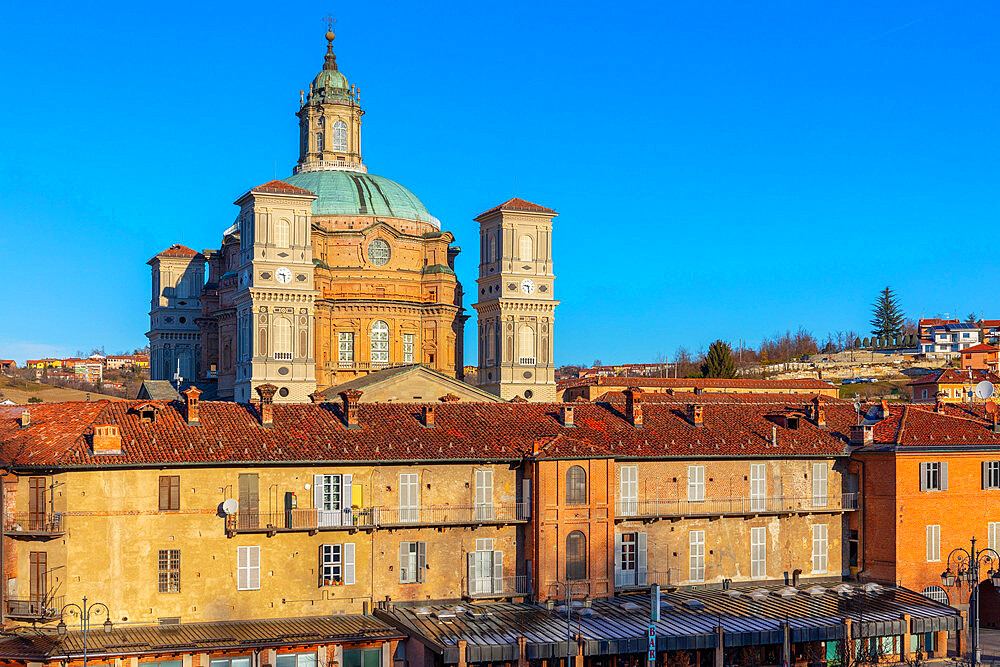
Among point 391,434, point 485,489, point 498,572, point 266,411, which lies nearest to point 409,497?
point 391,434

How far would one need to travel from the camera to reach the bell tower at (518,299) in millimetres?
74875

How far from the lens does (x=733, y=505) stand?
4381 cm

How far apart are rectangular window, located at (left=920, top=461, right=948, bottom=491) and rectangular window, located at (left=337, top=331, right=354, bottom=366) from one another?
37744 mm

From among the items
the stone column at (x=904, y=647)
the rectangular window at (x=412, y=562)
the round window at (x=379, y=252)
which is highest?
the round window at (x=379, y=252)

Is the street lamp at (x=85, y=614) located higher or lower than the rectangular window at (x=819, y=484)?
lower

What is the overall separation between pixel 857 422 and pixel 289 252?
35.5 m

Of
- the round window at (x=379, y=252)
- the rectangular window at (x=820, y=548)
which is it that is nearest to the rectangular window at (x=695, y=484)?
the rectangular window at (x=820, y=548)

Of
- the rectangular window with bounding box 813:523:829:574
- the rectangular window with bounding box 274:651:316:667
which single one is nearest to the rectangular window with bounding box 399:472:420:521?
the rectangular window with bounding box 274:651:316:667

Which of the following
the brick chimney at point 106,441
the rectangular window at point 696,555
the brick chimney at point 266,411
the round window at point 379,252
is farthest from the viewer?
the round window at point 379,252

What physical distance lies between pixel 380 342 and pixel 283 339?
21.0 feet

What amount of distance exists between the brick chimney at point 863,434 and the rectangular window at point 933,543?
3813mm

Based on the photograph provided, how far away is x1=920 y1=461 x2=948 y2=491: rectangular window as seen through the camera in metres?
44.4

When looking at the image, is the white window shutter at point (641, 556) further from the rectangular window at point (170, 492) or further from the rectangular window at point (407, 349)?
the rectangular window at point (407, 349)

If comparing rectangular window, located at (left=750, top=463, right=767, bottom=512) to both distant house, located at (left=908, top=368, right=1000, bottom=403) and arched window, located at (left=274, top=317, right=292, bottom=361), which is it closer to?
arched window, located at (left=274, top=317, right=292, bottom=361)
